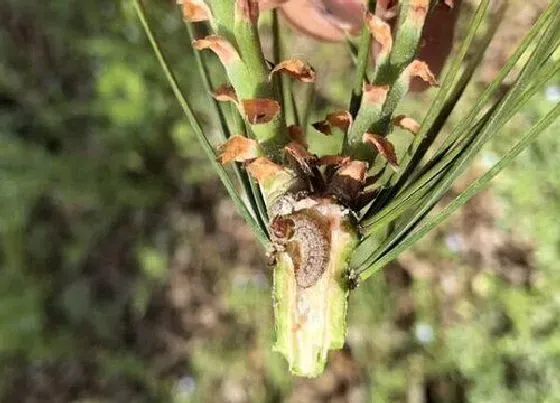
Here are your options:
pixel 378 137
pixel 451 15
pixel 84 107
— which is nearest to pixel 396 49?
pixel 378 137

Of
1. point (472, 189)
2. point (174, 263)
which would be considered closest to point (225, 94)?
point (472, 189)

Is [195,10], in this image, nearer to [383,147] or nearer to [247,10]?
[247,10]

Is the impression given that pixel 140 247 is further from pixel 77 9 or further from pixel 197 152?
pixel 77 9

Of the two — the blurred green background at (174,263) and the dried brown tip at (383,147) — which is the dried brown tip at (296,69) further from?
the blurred green background at (174,263)

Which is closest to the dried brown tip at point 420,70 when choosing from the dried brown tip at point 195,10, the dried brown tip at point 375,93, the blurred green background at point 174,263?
the dried brown tip at point 375,93

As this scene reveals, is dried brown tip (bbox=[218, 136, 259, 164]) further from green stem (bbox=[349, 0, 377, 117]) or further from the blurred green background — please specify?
the blurred green background

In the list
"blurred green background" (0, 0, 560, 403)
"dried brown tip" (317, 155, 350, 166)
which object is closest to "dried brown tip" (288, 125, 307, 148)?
"dried brown tip" (317, 155, 350, 166)

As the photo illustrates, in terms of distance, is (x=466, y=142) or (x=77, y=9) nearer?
(x=466, y=142)
